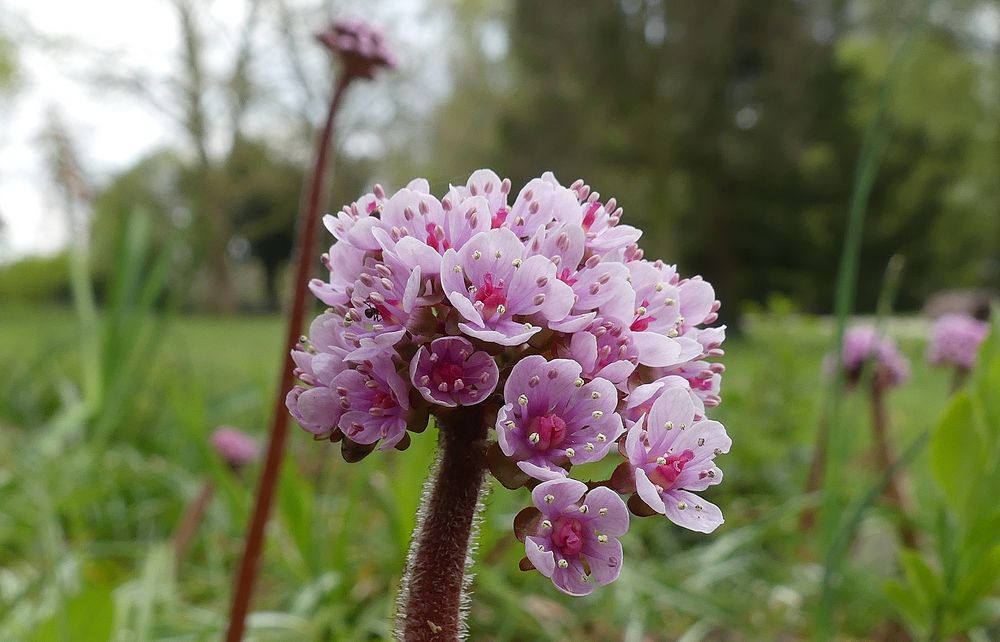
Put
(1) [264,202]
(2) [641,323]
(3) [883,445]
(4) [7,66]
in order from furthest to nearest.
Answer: (1) [264,202] → (4) [7,66] → (3) [883,445] → (2) [641,323]

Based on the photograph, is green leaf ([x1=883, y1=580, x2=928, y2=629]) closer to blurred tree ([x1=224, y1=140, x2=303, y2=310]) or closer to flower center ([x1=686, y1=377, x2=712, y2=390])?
flower center ([x1=686, y1=377, x2=712, y2=390])

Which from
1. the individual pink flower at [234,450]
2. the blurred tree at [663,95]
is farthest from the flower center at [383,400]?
the blurred tree at [663,95]

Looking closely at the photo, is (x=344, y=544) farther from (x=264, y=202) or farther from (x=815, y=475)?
(x=264, y=202)

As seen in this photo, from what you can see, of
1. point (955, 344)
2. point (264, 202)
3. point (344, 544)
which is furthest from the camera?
point (264, 202)

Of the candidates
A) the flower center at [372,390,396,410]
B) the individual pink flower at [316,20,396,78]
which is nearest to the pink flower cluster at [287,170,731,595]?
the flower center at [372,390,396,410]

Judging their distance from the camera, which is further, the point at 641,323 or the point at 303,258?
the point at 303,258

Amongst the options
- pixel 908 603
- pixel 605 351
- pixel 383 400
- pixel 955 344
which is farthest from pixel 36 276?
pixel 605 351

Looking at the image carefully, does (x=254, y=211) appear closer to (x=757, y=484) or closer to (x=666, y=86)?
(x=666, y=86)

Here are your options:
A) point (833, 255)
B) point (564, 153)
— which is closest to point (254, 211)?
point (564, 153)
